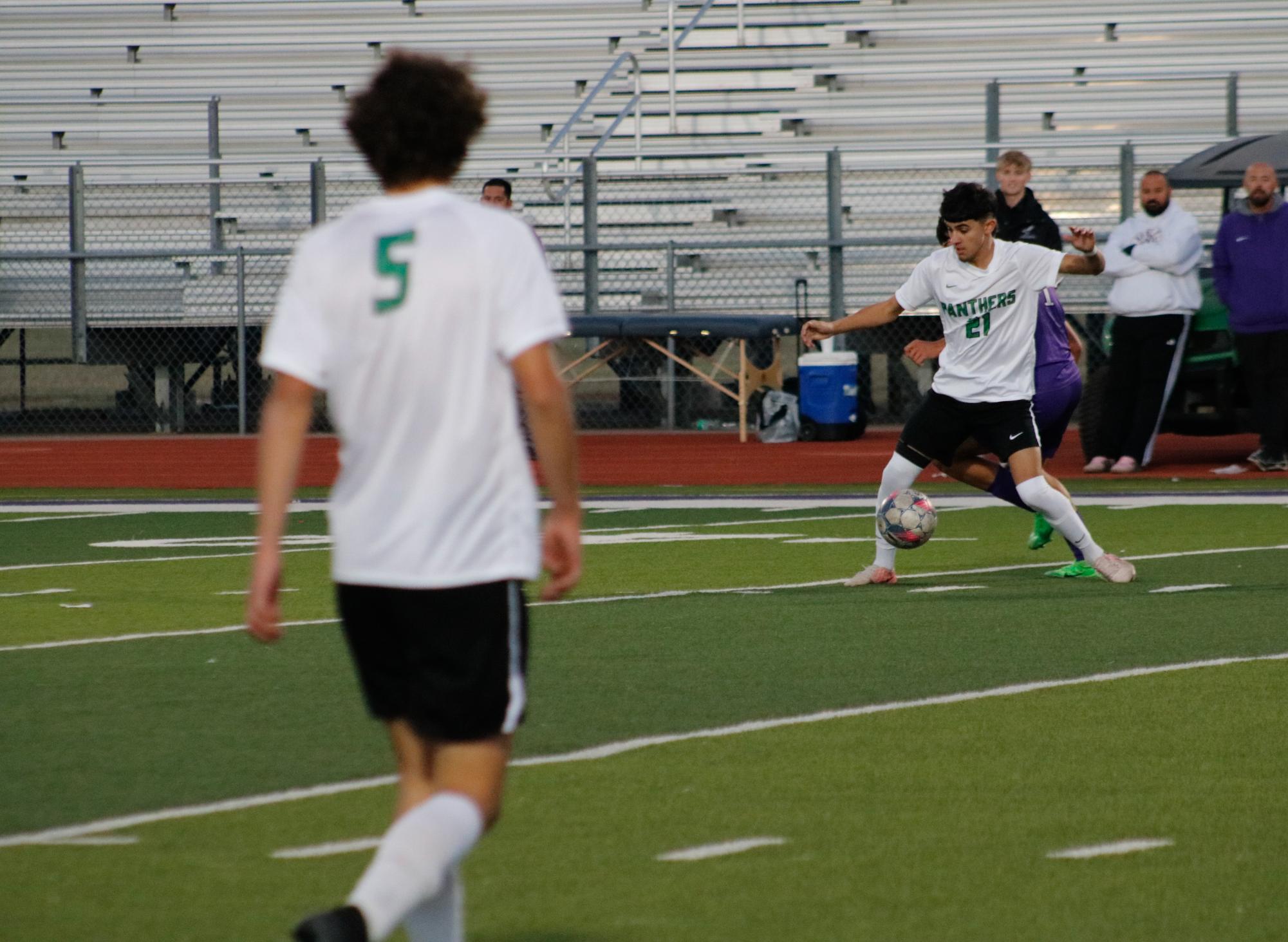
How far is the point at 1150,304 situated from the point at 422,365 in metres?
13.4

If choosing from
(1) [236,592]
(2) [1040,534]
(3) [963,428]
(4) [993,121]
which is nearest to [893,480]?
(3) [963,428]

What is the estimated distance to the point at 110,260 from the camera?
24.0 meters

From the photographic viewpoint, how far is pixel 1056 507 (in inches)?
376

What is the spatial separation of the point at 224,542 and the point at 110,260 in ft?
41.6

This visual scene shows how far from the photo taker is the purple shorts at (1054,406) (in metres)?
10.5

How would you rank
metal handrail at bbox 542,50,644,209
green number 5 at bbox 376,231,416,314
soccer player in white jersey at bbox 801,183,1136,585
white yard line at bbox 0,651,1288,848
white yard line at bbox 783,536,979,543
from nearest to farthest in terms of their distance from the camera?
green number 5 at bbox 376,231,416,314, white yard line at bbox 0,651,1288,848, soccer player in white jersey at bbox 801,183,1136,585, white yard line at bbox 783,536,979,543, metal handrail at bbox 542,50,644,209

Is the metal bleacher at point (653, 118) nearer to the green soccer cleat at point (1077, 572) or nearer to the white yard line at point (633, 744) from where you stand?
the green soccer cleat at point (1077, 572)

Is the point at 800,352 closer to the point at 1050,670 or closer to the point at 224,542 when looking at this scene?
the point at 224,542

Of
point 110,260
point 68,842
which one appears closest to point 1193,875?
point 68,842

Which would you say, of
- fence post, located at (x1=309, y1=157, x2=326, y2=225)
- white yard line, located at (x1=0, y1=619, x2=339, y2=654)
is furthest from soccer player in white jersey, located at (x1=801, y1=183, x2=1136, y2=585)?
fence post, located at (x1=309, y1=157, x2=326, y2=225)

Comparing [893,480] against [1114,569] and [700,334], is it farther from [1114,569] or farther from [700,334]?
[700,334]

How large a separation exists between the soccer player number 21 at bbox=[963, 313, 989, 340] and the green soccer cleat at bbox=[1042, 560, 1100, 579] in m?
1.32

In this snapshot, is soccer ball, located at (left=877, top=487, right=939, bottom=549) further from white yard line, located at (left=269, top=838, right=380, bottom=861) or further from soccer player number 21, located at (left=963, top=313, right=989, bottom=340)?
white yard line, located at (left=269, top=838, right=380, bottom=861)

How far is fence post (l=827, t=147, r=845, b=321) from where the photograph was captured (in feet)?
71.9
